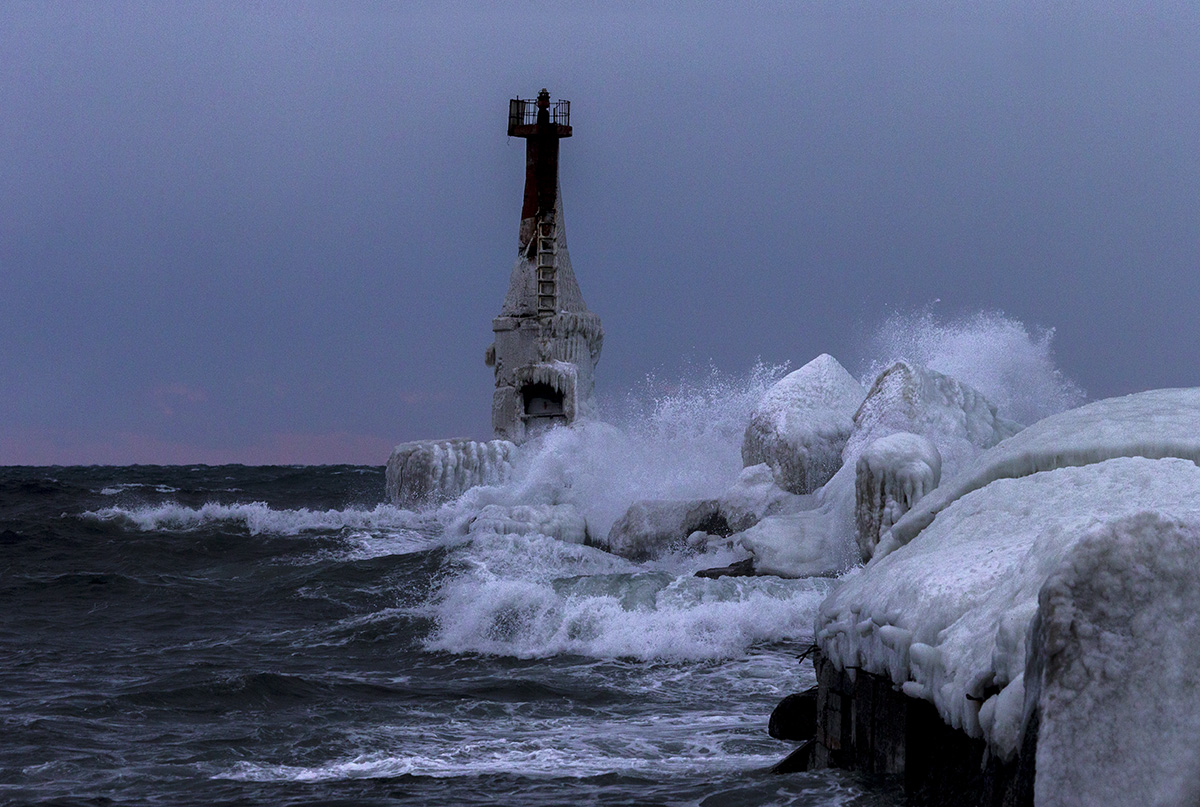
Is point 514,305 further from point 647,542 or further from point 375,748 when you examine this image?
point 375,748

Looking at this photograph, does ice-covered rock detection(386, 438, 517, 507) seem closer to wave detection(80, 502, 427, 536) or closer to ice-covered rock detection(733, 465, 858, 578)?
wave detection(80, 502, 427, 536)

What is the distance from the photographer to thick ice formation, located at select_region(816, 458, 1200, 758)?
4066mm

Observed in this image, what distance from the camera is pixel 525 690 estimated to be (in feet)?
29.9

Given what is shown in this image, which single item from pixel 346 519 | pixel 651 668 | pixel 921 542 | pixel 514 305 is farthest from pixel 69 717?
pixel 514 305

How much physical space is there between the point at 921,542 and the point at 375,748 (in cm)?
346

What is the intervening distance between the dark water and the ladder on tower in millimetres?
8097

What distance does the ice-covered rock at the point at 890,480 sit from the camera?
1145 centimetres

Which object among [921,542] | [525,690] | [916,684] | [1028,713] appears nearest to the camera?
[1028,713]

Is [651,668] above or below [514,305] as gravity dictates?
below

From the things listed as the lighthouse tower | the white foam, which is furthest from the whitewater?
the lighthouse tower

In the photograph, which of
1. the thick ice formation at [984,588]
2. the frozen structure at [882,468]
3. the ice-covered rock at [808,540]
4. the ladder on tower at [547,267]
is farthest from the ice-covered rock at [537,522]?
the thick ice formation at [984,588]

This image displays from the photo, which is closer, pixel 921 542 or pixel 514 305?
pixel 921 542

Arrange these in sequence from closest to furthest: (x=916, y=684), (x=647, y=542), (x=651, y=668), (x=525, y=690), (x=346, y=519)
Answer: (x=916, y=684), (x=525, y=690), (x=651, y=668), (x=647, y=542), (x=346, y=519)

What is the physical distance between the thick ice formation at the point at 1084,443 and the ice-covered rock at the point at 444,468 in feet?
55.8
